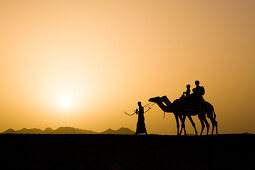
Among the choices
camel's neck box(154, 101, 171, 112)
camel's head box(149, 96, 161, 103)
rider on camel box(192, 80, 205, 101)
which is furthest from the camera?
camel's head box(149, 96, 161, 103)

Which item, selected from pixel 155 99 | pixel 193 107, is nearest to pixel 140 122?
pixel 155 99
